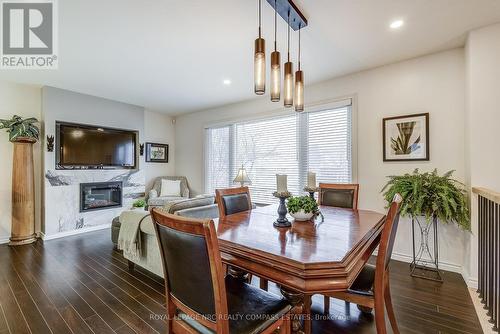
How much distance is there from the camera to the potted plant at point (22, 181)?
377 centimetres

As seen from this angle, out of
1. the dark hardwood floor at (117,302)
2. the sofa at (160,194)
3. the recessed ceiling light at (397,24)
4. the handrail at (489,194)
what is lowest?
the dark hardwood floor at (117,302)

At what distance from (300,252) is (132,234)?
2.27 m

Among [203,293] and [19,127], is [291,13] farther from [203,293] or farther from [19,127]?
[19,127]

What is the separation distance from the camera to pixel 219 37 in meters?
2.61

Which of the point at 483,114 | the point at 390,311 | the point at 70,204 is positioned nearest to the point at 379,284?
the point at 390,311

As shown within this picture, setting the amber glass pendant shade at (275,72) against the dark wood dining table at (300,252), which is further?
the amber glass pendant shade at (275,72)

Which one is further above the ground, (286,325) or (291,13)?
(291,13)

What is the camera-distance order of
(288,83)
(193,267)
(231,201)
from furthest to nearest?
(231,201)
(288,83)
(193,267)

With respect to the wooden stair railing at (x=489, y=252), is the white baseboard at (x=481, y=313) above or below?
below

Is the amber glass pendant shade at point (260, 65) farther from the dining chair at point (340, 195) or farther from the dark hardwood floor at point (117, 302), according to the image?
the dark hardwood floor at point (117, 302)

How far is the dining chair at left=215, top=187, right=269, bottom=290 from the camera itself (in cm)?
225

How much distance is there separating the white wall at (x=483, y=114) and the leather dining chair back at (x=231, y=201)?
Answer: 2.38 m

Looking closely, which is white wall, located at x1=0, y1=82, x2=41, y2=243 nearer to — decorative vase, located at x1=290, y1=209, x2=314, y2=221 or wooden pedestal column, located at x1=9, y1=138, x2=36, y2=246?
wooden pedestal column, located at x1=9, y1=138, x2=36, y2=246

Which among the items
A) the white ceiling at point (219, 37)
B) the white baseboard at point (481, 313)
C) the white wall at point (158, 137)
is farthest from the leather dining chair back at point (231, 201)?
the white wall at point (158, 137)
